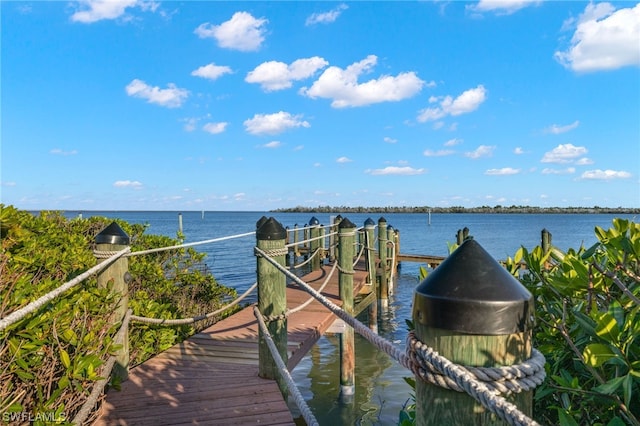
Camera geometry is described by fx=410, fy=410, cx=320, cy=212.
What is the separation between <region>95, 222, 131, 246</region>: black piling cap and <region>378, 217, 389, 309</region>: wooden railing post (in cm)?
957

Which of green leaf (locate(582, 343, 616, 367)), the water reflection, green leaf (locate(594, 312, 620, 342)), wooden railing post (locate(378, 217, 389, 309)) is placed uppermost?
green leaf (locate(594, 312, 620, 342))

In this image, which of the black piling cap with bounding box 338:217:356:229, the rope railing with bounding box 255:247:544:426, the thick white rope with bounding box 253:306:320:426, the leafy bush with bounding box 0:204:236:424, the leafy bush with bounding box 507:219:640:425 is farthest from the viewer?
the black piling cap with bounding box 338:217:356:229

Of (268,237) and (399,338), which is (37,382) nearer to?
(268,237)

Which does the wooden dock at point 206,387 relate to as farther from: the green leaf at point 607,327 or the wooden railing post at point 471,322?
the wooden railing post at point 471,322

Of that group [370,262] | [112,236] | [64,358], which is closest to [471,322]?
[64,358]

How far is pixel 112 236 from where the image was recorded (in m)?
3.28

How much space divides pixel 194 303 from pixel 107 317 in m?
4.67

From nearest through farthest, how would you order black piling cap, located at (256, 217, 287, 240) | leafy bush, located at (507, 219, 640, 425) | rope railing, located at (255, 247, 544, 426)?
rope railing, located at (255, 247, 544, 426), leafy bush, located at (507, 219, 640, 425), black piling cap, located at (256, 217, 287, 240)

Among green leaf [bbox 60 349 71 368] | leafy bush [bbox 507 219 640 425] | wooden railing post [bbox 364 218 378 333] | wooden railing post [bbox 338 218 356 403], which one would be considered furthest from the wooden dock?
wooden railing post [bbox 364 218 378 333]

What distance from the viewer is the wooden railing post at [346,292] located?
6.74m

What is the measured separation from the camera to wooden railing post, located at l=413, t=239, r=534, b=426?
87cm

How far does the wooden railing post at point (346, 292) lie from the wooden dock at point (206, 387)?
1.70 m

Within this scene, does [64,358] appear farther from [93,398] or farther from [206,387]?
[206,387]

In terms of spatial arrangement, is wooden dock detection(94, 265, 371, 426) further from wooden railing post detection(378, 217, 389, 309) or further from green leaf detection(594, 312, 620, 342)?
wooden railing post detection(378, 217, 389, 309)
